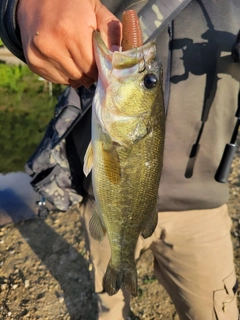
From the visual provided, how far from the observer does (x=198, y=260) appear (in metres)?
2.17

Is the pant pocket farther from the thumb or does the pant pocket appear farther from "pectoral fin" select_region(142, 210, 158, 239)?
the thumb

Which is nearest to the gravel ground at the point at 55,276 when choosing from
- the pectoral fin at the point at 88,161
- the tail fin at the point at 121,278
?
the tail fin at the point at 121,278

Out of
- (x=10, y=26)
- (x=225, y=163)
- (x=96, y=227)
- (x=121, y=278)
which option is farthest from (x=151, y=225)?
(x=10, y=26)

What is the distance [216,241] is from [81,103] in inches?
48.1

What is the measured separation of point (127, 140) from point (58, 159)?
0.97 meters

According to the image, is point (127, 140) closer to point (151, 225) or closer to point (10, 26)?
point (151, 225)

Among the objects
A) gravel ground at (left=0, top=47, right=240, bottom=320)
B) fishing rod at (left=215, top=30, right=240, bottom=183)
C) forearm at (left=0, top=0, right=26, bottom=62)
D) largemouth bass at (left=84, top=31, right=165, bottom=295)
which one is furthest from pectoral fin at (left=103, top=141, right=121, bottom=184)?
gravel ground at (left=0, top=47, right=240, bottom=320)

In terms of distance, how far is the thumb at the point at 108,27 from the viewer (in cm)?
122

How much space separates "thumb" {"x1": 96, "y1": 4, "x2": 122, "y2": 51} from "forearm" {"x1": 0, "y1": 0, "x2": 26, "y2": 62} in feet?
1.39

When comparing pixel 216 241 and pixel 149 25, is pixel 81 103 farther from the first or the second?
pixel 216 241

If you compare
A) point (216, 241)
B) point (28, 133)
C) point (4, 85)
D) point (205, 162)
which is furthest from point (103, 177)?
point (4, 85)

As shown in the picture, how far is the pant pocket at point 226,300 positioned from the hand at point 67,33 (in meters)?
1.62

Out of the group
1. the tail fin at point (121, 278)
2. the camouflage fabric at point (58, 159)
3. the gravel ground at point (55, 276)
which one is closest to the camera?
the tail fin at point (121, 278)

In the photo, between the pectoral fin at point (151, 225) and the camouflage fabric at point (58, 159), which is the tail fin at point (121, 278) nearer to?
the pectoral fin at point (151, 225)
